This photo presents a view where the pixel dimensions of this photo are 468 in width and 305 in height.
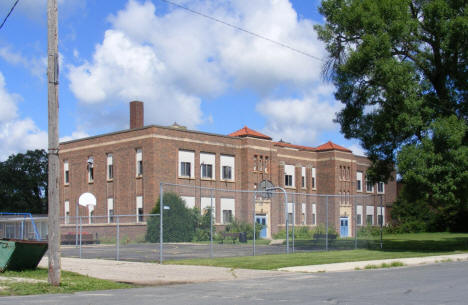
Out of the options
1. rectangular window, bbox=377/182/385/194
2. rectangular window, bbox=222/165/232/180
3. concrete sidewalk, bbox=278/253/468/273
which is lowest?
concrete sidewalk, bbox=278/253/468/273

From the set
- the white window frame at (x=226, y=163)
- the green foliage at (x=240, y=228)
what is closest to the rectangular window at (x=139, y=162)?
the white window frame at (x=226, y=163)

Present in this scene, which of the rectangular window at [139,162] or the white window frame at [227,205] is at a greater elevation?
the rectangular window at [139,162]

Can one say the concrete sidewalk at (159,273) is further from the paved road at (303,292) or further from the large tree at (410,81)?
the large tree at (410,81)

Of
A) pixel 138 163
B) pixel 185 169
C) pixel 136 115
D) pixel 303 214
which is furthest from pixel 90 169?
pixel 303 214

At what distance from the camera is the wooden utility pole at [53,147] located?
13.8m

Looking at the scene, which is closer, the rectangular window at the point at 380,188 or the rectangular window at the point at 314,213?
the rectangular window at the point at 314,213

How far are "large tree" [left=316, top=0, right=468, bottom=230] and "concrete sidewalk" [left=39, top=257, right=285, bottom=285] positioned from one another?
36.6 feet

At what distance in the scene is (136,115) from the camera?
166 feet

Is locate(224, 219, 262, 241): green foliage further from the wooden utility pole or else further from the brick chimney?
the wooden utility pole

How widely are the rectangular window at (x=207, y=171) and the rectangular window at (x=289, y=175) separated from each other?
10734 millimetres

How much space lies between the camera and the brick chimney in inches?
1989

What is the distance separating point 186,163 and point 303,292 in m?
35.7

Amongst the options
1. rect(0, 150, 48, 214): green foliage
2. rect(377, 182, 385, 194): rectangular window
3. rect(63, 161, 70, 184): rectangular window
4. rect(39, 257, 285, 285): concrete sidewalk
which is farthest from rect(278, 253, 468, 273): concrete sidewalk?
rect(0, 150, 48, 214): green foliage

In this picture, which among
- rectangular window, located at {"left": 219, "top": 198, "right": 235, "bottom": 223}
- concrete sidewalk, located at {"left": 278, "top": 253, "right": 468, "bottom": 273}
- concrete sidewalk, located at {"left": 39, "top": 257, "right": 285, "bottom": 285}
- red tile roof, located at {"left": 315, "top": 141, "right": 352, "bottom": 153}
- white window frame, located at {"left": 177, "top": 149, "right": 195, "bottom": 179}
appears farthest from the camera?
red tile roof, located at {"left": 315, "top": 141, "right": 352, "bottom": 153}
